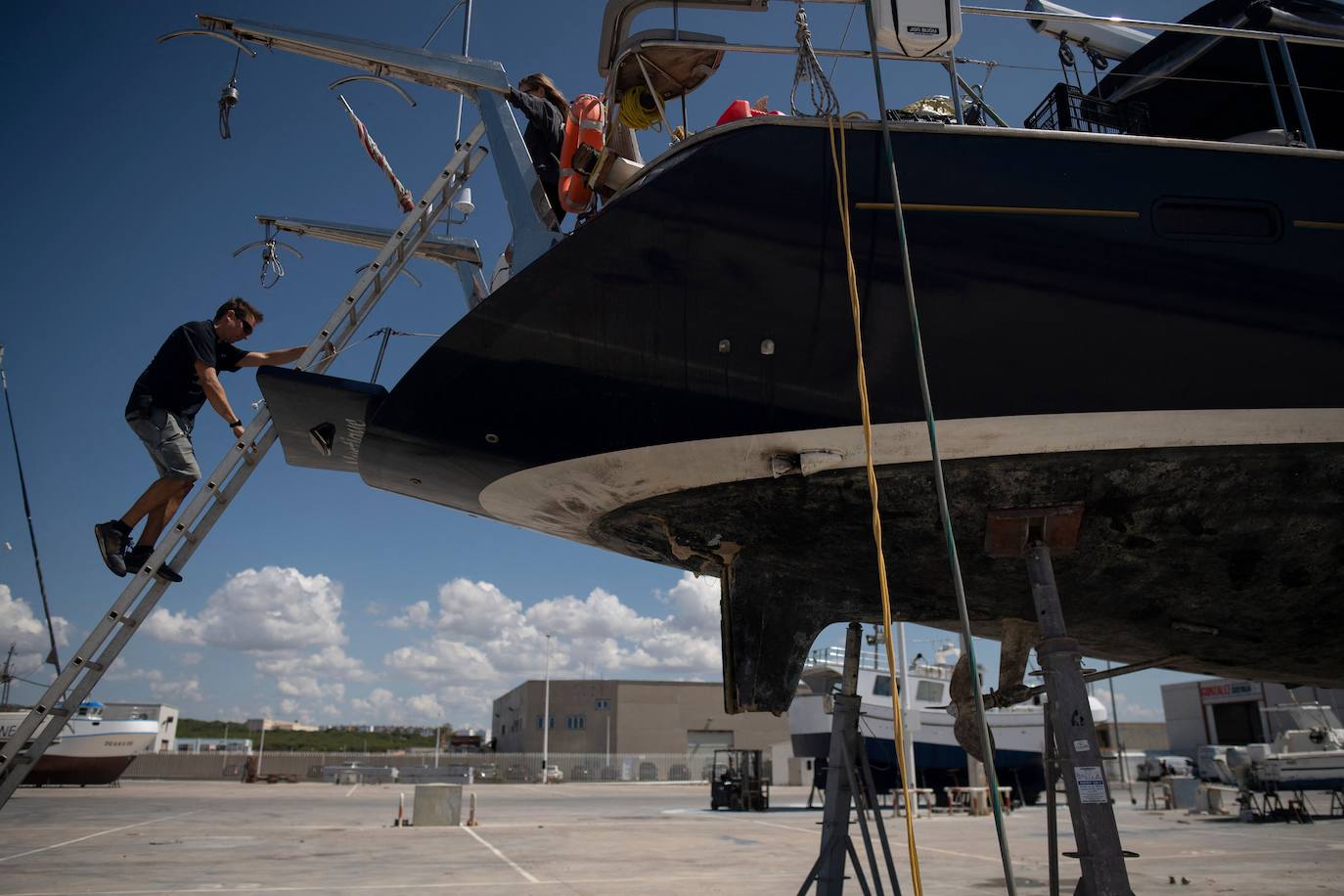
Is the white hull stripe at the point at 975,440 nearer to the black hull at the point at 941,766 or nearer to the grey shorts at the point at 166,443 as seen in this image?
the grey shorts at the point at 166,443

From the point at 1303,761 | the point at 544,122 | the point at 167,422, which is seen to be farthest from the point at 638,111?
the point at 1303,761

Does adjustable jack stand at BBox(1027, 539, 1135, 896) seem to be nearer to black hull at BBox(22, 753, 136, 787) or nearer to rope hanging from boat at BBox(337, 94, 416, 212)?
rope hanging from boat at BBox(337, 94, 416, 212)

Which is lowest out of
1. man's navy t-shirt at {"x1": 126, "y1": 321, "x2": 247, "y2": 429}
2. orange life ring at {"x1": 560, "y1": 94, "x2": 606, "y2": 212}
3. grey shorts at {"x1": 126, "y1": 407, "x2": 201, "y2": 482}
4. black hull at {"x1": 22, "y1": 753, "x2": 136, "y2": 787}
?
black hull at {"x1": 22, "y1": 753, "x2": 136, "y2": 787}

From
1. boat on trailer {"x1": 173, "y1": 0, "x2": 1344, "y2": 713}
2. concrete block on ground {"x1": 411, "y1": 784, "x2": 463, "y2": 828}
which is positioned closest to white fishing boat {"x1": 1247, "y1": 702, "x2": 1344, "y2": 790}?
concrete block on ground {"x1": 411, "y1": 784, "x2": 463, "y2": 828}

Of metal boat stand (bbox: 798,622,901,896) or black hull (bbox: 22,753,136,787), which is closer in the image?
metal boat stand (bbox: 798,622,901,896)

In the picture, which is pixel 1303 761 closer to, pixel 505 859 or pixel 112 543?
pixel 505 859

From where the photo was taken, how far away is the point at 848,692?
436 cm

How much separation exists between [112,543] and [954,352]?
14.0ft

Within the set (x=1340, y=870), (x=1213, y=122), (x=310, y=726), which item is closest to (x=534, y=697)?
(x=1340, y=870)

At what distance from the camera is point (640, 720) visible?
46781mm

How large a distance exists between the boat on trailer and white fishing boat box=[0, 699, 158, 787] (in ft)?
84.5

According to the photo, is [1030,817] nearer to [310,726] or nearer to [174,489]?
[174,489]

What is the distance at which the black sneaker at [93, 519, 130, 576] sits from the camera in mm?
4320

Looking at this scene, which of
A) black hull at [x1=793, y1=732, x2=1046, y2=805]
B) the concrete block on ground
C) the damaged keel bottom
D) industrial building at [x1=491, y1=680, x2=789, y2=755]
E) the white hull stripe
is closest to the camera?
the white hull stripe
